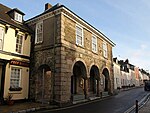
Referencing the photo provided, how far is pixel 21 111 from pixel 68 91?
4.92 metres

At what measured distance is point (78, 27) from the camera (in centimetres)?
1800

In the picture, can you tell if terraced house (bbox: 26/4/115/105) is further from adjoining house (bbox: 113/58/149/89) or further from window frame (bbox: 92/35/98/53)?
adjoining house (bbox: 113/58/149/89)

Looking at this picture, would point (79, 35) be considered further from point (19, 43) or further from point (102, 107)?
point (102, 107)

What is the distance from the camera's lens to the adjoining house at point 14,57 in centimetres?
1419

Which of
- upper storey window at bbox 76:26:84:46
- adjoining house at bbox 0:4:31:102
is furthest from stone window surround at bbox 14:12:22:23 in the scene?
upper storey window at bbox 76:26:84:46

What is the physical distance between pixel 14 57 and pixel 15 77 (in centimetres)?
181

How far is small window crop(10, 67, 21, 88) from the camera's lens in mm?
15035

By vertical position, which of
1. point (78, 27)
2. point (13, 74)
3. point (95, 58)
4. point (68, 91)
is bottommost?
point (68, 91)

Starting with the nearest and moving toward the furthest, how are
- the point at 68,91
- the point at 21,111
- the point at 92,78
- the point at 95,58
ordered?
1. the point at 21,111
2. the point at 68,91
3. the point at 95,58
4. the point at 92,78

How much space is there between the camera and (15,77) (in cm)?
1538

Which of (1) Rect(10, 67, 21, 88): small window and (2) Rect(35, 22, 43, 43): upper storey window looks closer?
(1) Rect(10, 67, 21, 88): small window

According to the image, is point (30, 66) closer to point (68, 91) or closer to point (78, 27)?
point (68, 91)

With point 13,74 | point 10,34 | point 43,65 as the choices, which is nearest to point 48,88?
point 43,65

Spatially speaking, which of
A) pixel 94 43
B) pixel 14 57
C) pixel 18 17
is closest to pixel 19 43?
pixel 14 57
